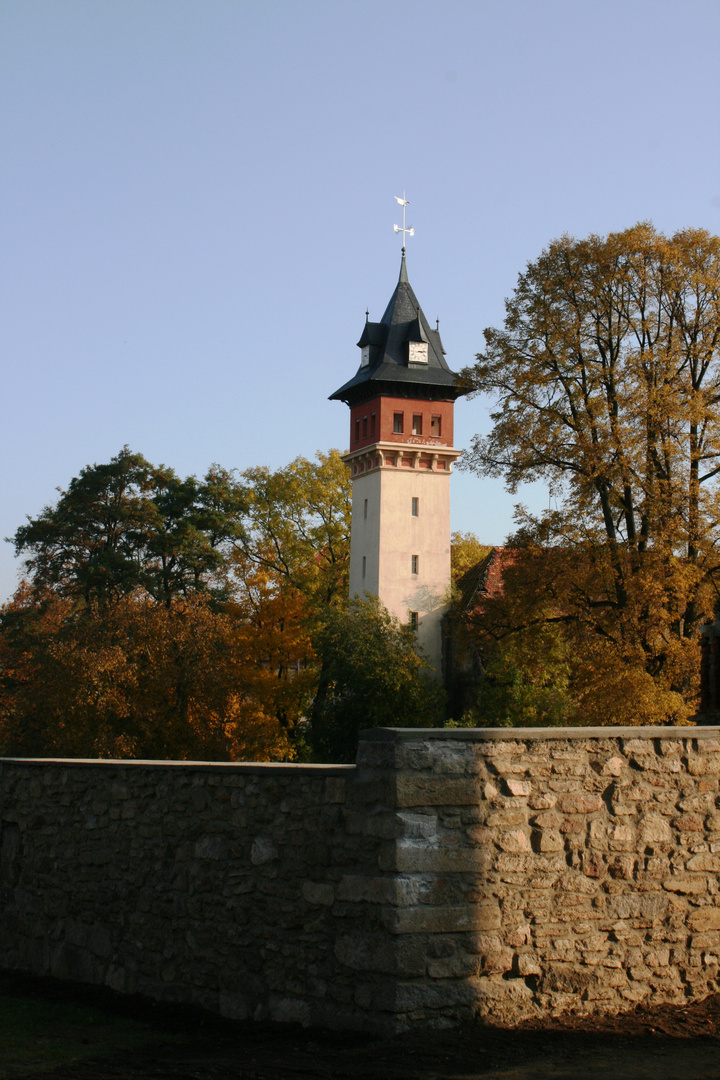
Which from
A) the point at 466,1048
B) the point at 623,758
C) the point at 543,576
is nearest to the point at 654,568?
the point at 543,576

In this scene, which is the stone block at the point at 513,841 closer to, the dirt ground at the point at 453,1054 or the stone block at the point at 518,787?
the stone block at the point at 518,787

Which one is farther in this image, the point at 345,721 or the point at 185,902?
the point at 345,721

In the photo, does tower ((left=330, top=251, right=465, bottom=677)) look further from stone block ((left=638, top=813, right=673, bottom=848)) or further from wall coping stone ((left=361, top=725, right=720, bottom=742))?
stone block ((left=638, top=813, right=673, bottom=848))

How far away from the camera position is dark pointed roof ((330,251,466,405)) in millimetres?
53000

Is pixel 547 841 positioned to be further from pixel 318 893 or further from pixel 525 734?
pixel 318 893

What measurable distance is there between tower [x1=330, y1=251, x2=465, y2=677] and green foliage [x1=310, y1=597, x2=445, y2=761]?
770 centimetres

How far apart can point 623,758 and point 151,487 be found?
140 feet

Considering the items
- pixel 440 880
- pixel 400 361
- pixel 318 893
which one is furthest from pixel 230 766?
A: pixel 400 361

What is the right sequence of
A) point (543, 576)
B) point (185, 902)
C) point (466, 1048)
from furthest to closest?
point (543, 576) < point (185, 902) < point (466, 1048)

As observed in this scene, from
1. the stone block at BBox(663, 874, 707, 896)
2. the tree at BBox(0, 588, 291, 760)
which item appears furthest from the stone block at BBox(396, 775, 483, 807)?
the tree at BBox(0, 588, 291, 760)

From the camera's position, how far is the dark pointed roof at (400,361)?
174 feet

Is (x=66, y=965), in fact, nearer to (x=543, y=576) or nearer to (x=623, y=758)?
(x=623, y=758)

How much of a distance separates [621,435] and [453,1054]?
16.8 metres

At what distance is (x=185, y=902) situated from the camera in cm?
862
